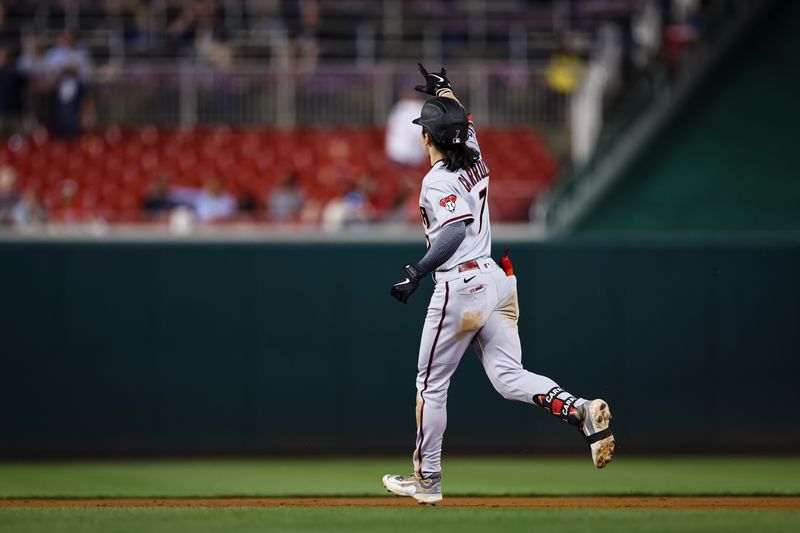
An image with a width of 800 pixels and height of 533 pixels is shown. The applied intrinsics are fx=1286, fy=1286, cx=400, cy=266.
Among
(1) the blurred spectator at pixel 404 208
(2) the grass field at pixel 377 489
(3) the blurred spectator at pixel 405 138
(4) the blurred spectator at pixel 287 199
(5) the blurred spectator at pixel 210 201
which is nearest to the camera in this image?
(2) the grass field at pixel 377 489

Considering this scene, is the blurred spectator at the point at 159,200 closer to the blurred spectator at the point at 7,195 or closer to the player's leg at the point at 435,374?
the blurred spectator at the point at 7,195

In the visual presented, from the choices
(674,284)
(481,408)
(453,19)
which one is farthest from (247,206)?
(453,19)

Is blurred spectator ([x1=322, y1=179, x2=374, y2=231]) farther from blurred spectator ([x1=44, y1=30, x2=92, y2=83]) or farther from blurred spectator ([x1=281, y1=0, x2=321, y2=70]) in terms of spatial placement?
blurred spectator ([x1=44, y1=30, x2=92, y2=83])

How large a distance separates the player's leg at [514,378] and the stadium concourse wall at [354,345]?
11.5ft

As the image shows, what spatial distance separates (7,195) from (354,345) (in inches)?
170

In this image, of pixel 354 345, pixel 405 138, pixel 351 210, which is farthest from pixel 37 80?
pixel 354 345

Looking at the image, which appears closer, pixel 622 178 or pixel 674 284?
pixel 674 284

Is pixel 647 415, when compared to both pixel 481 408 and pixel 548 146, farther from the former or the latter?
pixel 548 146

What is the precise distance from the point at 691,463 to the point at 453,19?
32.4 ft

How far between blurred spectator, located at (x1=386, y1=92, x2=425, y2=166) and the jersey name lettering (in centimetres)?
838

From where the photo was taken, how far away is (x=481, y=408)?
10.6 m

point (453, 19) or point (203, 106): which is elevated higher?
point (453, 19)

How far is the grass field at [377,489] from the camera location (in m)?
6.29

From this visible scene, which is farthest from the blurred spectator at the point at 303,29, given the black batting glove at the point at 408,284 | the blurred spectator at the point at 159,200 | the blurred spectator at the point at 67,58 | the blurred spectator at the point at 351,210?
the black batting glove at the point at 408,284
